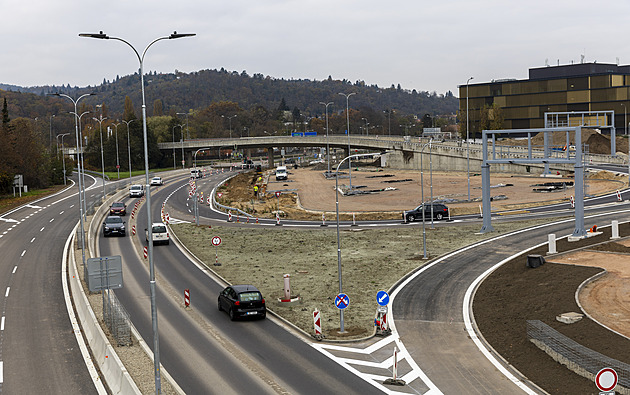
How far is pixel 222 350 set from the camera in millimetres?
25594

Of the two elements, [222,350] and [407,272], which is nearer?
[222,350]

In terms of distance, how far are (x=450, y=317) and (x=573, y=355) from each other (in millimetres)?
8482

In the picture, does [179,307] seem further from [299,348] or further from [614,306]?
[614,306]

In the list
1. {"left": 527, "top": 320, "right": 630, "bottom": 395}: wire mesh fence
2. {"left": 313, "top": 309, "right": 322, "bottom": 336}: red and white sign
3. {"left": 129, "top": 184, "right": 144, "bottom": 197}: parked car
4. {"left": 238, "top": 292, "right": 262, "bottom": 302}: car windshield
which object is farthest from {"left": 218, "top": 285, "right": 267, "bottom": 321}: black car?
{"left": 129, "top": 184, "right": 144, "bottom": 197}: parked car

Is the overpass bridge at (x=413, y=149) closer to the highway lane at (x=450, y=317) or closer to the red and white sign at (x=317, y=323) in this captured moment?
the highway lane at (x=450, y=317)

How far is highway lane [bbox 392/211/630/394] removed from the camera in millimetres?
22031

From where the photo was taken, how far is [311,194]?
3460 inches

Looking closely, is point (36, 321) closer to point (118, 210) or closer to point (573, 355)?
point (573, 355)

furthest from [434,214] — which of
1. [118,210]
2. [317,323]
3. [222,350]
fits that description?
[222,350]

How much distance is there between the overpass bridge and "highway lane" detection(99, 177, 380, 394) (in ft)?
173

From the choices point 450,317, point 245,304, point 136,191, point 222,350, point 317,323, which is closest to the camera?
point 222,350

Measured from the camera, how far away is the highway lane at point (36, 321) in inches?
893

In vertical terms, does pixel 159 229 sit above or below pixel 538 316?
above

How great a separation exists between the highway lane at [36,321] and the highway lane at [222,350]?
134 inches
